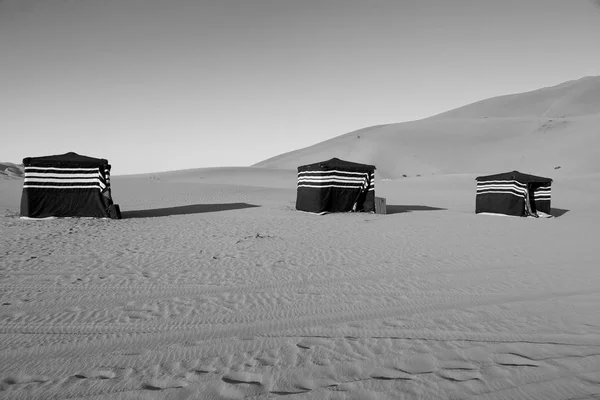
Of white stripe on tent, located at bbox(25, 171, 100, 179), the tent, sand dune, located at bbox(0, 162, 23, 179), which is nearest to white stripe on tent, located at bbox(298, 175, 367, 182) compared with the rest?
the tent

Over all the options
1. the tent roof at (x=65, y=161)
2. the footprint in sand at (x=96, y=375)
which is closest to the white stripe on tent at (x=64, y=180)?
the tent roof at (x=65, y=161)

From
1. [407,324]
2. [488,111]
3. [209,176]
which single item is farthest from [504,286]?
[488,111]

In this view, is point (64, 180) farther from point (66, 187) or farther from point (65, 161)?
point (65, 161)

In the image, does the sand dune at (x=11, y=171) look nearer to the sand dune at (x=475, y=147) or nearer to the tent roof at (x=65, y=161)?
the sand dune at (x=475, y=147)

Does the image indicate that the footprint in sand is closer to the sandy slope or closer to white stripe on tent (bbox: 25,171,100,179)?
the sandy slope

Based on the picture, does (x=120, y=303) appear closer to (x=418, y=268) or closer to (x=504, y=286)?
(x=418, y=268)

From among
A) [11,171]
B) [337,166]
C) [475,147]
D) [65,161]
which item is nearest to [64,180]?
[65,161]

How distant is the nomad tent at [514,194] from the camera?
16453mm

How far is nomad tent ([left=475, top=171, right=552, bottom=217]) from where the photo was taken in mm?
16453

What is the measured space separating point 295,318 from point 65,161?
1227 cm

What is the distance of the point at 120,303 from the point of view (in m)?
4.72

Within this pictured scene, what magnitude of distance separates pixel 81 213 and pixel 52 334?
11.1m

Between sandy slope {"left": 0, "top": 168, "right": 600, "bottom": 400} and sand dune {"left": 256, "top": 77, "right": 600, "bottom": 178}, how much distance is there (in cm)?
4195

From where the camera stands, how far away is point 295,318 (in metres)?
4.28
